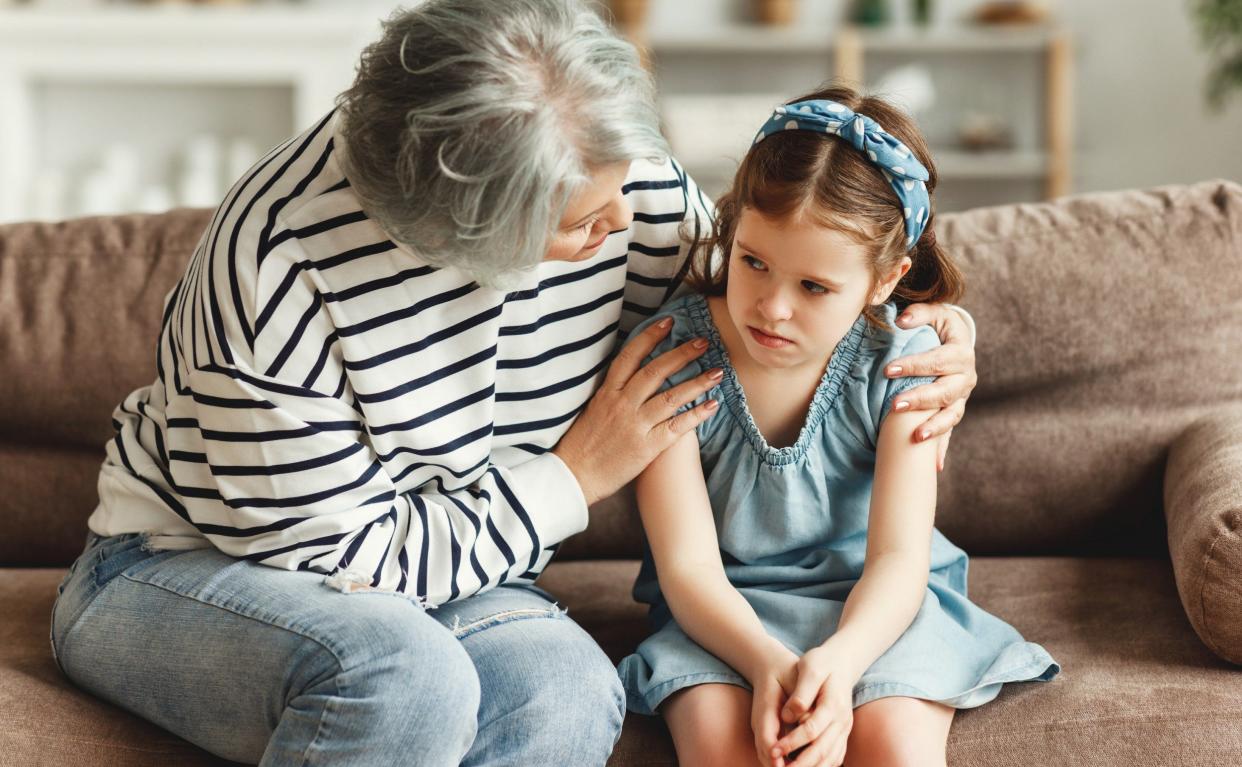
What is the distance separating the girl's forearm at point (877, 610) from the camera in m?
1.18

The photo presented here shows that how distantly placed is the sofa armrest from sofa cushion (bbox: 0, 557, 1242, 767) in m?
0.05

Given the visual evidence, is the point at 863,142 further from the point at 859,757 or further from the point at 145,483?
the point at 145,483

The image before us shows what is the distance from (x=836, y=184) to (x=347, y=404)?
0.55 metres

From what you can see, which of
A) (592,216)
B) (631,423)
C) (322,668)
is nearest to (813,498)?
(631,423)

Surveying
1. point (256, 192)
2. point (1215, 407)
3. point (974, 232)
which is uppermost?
point (256, 192)

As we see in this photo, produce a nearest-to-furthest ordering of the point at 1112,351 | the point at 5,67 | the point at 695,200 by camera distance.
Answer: the point at 695,200
the point at 1112,351
the point at 5,67

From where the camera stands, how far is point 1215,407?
5.32 ft

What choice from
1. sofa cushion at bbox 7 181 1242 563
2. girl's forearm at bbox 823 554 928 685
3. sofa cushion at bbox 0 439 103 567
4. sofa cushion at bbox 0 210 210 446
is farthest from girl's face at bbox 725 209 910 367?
sofa cushion at bbox 0 439 103 567

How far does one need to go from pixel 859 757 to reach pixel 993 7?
3.80 metres

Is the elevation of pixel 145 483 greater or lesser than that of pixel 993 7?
lesser

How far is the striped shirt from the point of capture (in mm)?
1144

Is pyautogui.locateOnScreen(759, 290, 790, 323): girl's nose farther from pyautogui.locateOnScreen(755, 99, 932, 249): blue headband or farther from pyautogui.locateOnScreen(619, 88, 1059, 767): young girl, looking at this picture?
pyautogui.locateOnScreen(755, 99, 932, 249): blue headband

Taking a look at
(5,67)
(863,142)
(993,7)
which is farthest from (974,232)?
(5,67)

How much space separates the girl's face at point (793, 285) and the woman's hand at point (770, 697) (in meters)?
0.32
